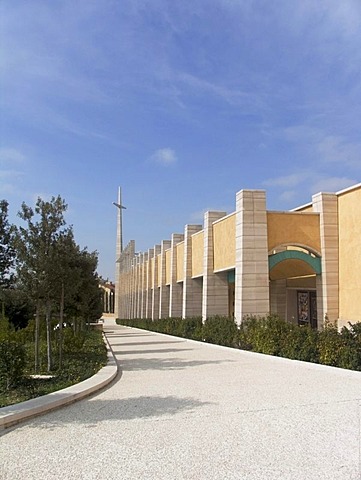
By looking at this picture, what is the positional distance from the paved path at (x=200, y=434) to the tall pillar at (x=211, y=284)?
1466 centimetres

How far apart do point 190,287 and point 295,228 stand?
36.8 ft

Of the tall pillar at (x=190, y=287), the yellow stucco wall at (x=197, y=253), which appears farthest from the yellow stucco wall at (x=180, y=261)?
the yellow stucco wall at (x=197, y=253)

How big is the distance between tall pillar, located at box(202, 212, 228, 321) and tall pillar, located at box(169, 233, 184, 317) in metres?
8.61

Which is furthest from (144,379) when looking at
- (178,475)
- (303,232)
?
(303,232)

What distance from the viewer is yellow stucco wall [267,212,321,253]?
19.7m

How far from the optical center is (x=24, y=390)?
8.16m

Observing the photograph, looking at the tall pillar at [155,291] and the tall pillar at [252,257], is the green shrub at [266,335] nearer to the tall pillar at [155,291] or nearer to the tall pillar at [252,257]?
the tall pillar at [252,257]

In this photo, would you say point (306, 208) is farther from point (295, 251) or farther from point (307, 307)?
point (307, 307)

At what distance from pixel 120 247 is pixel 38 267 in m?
86.1

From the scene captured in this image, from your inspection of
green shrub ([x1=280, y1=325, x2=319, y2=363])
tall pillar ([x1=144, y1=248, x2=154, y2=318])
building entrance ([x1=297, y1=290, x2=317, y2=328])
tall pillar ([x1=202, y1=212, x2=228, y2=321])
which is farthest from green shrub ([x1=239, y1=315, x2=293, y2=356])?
tall pillar ([x1=144, y1=248, x2=154, y2=318])

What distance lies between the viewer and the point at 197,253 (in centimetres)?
2844

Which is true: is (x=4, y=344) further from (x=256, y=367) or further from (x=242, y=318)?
(x=242, y=318)

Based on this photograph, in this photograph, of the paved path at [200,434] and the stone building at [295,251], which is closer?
the paved path at [200,434]

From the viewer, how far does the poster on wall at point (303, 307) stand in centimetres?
2647
